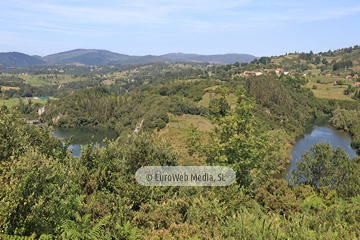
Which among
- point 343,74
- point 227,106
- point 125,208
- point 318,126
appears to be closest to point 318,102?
point 318,126

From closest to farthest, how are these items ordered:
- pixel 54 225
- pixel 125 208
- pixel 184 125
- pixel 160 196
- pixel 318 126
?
pixel 54 225 < pixel 125 208 < pixel 160 196 < pixel 184 125 < pixel 318 126

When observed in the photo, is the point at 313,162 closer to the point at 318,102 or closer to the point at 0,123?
the point at 0,123

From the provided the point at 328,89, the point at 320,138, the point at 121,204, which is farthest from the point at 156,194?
the point at 328,89

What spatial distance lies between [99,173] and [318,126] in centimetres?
9919

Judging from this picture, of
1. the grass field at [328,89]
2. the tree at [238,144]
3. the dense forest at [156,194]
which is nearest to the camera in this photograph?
the dense forest at [156,194]

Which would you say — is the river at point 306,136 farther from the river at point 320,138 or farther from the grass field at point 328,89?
the grass field at point 328,89

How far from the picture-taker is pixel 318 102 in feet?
396

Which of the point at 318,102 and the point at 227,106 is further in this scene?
the point at 318,102

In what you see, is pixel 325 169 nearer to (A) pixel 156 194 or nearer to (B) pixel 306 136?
(A) pixel 156 194

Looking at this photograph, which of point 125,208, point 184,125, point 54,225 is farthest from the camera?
point 184,125

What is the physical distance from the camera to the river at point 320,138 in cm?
6185

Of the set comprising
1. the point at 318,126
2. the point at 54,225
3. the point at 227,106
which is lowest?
the point at 318,126

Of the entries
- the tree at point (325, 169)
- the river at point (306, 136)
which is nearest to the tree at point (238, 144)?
the tree at point (325, 169)

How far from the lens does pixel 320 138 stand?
75125mm
